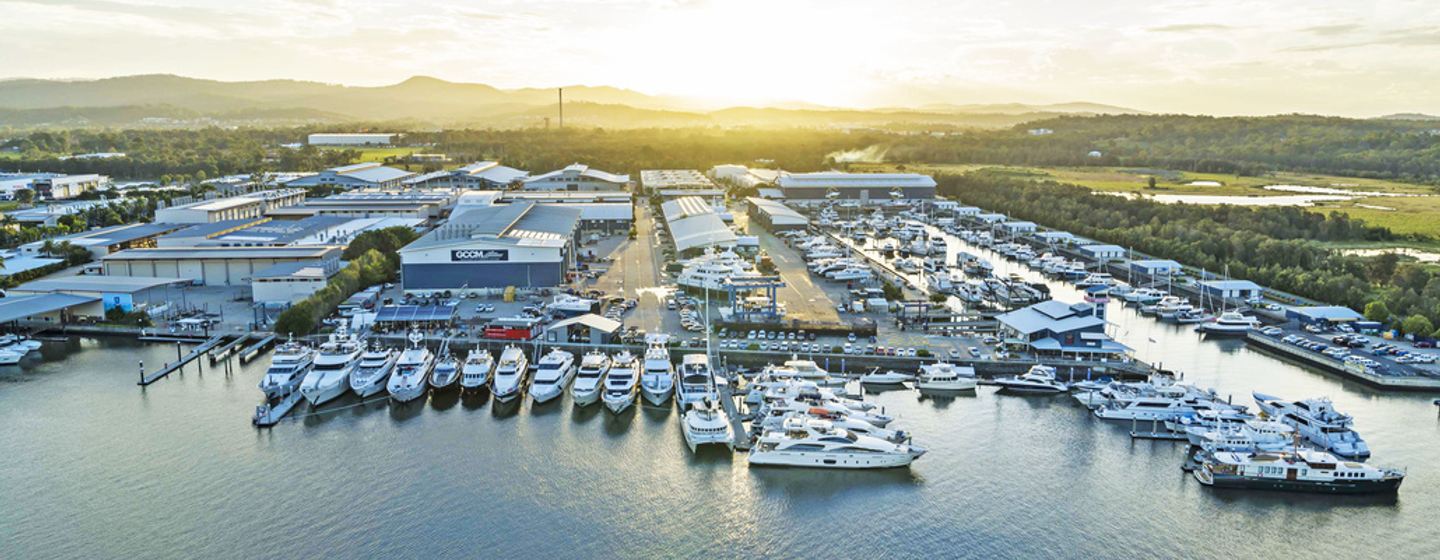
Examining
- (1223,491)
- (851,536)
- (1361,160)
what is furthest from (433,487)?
(1361,160)

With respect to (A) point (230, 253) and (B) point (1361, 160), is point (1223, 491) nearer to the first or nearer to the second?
(A) point (230, 253)

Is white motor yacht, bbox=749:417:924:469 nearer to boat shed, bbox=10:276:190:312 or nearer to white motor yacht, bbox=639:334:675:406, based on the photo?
white motor yacht, bbox=639:334:675:406

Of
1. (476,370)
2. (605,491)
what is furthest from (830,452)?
(476,370)

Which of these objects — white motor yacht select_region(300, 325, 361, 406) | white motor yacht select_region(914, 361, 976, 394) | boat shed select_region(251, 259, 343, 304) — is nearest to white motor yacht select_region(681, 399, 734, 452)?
white motor yacht select_region(914, 361, 976, 394)

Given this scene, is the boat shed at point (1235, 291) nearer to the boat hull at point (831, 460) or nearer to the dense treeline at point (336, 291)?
the boat hull at point (831, 460)

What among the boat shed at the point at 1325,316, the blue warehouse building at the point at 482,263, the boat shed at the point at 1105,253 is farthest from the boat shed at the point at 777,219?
the boat shed at the point at 1325,316

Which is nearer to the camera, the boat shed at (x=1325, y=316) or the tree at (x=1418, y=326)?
the tree at (x=1418, y=326)

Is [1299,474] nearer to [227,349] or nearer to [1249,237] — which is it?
[1249,237]
